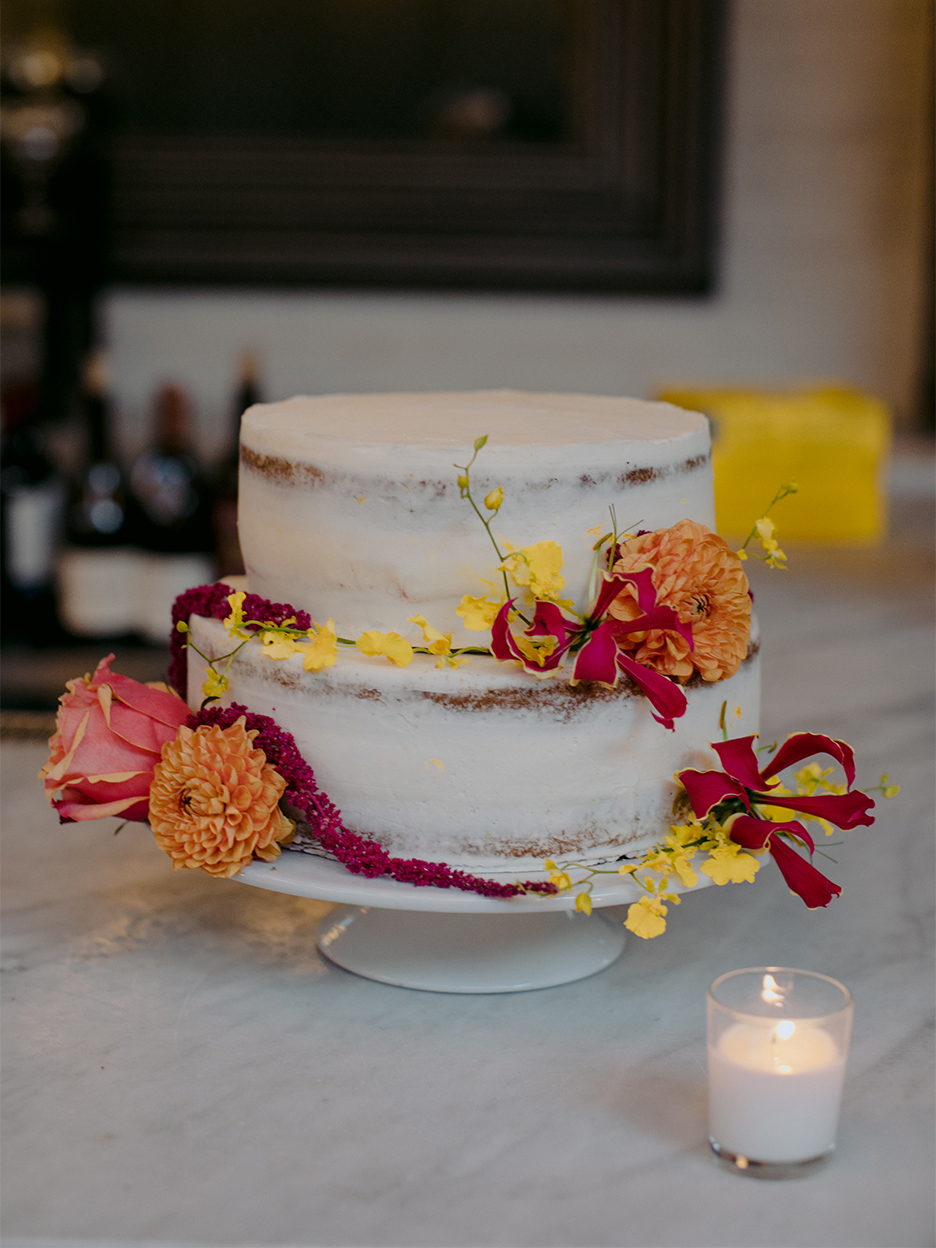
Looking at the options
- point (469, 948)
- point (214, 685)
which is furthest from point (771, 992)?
point (214, 685)

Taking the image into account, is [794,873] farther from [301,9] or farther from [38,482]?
[301,9]

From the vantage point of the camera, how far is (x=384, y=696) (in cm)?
79

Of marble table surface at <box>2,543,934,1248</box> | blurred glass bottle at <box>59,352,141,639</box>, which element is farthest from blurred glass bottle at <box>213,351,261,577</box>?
marble table surface at <box>2,543,934,1248</box>

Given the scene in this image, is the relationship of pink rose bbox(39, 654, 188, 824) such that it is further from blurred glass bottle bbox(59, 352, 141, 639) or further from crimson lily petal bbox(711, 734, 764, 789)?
blurred glass bottle bbox(59, 352, 141, 639)

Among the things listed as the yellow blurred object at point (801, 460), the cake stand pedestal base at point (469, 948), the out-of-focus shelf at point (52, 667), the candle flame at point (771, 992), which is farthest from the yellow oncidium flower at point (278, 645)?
the yellow blurred object at point (801, 460)

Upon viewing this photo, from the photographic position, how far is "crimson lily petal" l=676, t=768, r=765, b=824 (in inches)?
32.0

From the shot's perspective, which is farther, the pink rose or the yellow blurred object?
the yellow blurred object

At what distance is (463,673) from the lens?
0.78m

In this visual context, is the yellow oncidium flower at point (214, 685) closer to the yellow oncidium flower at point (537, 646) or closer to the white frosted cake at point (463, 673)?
the white frosted cake at point (463, 673)

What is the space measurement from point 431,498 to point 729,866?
28cm

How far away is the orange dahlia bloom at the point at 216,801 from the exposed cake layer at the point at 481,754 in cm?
4

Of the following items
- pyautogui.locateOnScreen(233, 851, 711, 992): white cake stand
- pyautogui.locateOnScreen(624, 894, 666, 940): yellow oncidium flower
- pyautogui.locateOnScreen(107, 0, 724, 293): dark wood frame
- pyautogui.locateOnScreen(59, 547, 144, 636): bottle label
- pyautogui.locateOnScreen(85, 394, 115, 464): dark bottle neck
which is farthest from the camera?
pyautogui.locateOnScreen(107, 0, 724, 293): dark wood frame

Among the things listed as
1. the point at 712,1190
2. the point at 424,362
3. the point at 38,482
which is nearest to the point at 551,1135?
the point at 712,1190

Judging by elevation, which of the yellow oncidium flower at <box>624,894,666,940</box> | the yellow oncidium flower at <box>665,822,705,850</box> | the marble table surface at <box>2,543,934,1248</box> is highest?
the yellow oncidium flower at <box>665,822,705,850</box>
